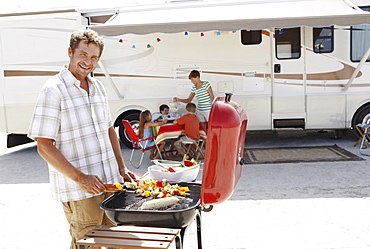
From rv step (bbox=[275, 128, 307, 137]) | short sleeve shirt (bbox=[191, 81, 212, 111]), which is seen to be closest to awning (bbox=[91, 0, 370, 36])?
short sleeve shirt (bbox=[191, 81, 212, 111])

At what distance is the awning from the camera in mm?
6121

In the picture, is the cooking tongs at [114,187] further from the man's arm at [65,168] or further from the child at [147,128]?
the child at [147,128]

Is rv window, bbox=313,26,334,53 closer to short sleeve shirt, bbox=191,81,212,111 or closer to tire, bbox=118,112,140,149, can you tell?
short sleeve shirt, bbox=191,81,212,111

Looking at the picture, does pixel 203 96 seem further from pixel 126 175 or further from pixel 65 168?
pixel 65 168

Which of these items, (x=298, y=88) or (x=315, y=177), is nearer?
(x=315, y=177)

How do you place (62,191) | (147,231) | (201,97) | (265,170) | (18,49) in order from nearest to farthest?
(147,231) < (62,191) < (265,170) < (201,97) < (18,49)

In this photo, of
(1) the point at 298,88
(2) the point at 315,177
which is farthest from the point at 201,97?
(2) the point at 315,177

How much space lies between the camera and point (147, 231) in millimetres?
2068

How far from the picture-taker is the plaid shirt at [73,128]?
7.53ft

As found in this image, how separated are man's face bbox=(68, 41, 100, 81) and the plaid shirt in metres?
0.05

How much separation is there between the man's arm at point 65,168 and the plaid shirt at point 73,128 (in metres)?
0.06

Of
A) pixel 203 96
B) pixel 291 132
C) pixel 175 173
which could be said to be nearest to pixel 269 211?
pixel 175 173

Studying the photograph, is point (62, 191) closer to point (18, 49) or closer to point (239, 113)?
point (239, 113)

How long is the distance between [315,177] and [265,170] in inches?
31.2
